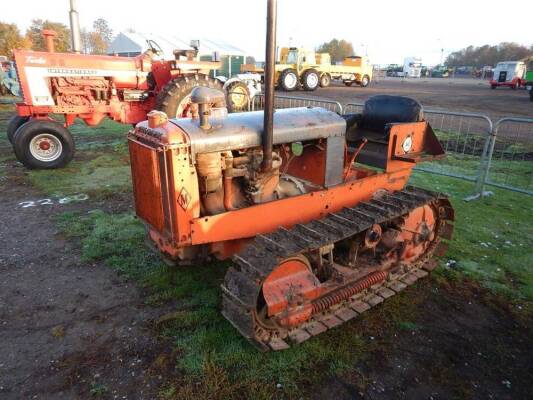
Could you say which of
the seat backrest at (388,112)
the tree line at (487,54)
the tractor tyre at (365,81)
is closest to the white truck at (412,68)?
the tree line at (487,54)

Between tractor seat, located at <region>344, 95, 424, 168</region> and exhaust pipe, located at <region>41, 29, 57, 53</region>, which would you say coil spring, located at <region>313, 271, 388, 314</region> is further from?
exhaust pipe, located at <region>41, 29, 57, 53</region>

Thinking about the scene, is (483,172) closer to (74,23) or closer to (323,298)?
(323,298)

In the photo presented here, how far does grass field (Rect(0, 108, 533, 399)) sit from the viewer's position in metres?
2.96

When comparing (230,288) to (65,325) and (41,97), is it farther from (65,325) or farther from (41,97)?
(41,97)

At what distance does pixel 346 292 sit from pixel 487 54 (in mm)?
99191

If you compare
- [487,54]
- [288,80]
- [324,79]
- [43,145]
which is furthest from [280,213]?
[487,54]

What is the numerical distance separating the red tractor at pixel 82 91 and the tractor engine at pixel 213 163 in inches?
202

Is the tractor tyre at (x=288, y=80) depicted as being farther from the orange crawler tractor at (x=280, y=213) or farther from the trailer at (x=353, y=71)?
the orange crawler tractor at (x=280, y=213)

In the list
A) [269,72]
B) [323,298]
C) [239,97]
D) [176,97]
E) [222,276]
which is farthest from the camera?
[239,97]

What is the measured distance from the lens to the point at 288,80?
2503 cm

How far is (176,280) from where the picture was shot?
166 inches

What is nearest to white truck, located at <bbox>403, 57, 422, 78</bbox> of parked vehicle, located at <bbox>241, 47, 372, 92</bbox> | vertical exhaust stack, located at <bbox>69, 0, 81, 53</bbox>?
parked vehicle, located at <bbox>241, 47, 372, 92</bbox>

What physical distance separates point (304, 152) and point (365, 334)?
1.89 metres

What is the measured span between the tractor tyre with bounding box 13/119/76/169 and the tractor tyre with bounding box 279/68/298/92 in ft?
60.5
